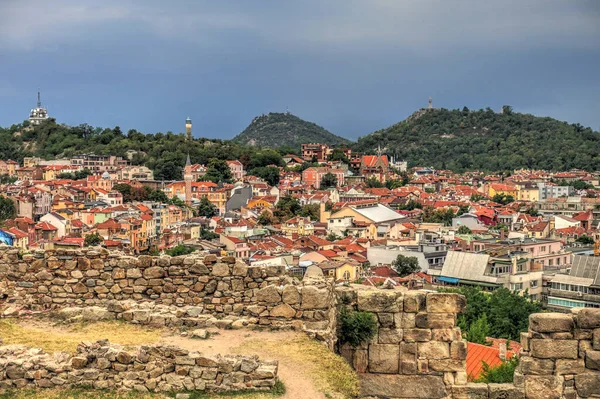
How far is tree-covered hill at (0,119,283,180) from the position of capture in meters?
102

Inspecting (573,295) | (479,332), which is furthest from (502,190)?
(479,332)

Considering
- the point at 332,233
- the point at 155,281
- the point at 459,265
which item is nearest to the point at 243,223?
the point at 332,233

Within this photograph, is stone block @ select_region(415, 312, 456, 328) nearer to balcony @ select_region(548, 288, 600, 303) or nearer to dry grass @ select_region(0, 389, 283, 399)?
dry grass @ select_region(0, 389, 283, 399)

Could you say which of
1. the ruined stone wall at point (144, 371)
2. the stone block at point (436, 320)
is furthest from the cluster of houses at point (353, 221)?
the stone block at point (436, 320)

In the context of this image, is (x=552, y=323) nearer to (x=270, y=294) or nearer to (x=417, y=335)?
(x=417, y=335)

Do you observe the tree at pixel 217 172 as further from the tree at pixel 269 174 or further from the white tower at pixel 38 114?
the white tower at pixel 38 114

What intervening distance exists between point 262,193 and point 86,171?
2818cm

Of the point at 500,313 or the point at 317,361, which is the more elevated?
the point at 317,361

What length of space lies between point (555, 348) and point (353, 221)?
6010 centimetres

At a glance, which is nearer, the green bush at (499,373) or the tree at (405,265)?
the green bush at (499,373)

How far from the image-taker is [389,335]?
255 inches

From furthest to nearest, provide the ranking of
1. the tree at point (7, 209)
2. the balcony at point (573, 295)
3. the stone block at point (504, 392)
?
the tree at point (7, 209) → the balcony at point (573, 295) → the stone block at point (504, 392)

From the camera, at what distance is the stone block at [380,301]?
21.3ft

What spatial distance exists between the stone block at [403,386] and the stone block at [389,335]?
32 cm
